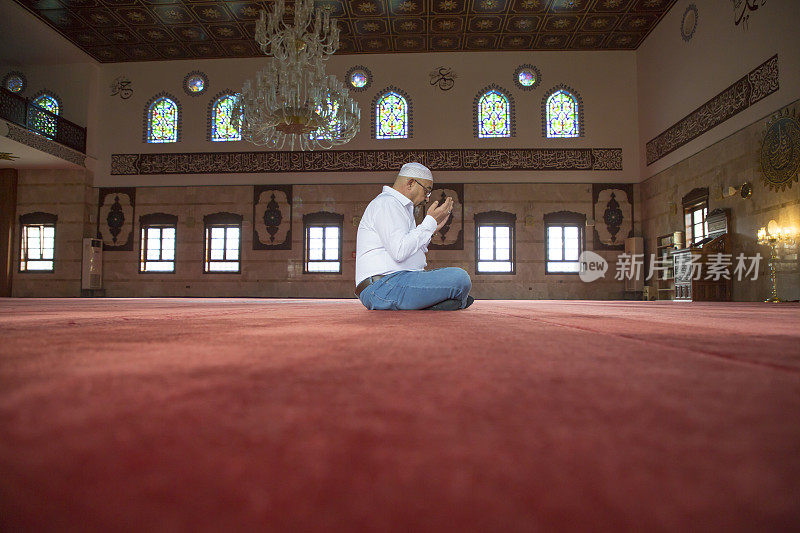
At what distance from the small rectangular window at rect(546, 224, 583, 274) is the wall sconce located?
4245mm

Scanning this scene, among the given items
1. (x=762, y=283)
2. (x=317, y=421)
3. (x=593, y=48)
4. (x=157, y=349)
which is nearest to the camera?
(x=317, y=421)

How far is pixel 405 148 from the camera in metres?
11.5

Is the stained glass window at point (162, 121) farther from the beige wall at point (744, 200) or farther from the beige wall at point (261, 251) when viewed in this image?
the beige wall at point (744, 200)

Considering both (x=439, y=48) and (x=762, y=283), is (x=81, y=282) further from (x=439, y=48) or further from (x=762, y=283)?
(x=762, y=283)

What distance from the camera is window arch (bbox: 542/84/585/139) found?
1135 cm

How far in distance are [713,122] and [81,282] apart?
42.3 ft

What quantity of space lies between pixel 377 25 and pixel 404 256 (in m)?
9.08

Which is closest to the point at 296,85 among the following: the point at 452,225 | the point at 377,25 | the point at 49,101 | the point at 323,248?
the point at 377,25

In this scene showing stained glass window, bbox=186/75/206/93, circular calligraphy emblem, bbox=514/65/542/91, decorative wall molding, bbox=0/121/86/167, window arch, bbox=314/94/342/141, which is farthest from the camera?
stained glass window, bbox=186/75/206/93

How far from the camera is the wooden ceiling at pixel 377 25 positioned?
974 centimetres

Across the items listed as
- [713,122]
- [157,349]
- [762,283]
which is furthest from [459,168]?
[157,349]

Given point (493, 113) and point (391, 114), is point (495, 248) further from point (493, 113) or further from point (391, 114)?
point (391, 114)

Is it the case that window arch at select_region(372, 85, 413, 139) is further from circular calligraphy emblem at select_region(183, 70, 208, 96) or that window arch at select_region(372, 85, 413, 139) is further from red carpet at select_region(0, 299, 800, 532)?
red carpet at select_region(0, 299, 800, 532)

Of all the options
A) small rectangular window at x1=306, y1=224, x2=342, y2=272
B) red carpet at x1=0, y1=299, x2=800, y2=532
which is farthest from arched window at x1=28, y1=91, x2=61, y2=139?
red carpet at x1=0, y1=299, x2=800, y2=532
